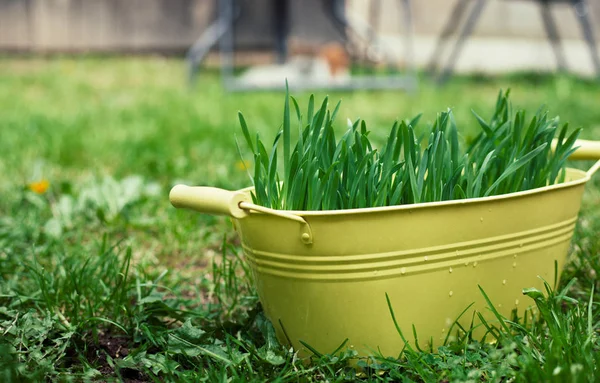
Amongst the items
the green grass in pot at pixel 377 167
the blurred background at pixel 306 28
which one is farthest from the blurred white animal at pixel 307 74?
the green grass in pot at pixel 377 167

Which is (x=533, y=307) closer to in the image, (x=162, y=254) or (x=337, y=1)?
(x=162, y=254)

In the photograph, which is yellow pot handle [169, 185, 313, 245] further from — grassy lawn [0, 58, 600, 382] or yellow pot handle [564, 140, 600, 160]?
yellow pot handle [564, 140, 600, 160]

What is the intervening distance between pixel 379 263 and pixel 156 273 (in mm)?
656

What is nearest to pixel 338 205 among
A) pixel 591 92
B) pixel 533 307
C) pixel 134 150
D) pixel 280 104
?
pixel 533 307

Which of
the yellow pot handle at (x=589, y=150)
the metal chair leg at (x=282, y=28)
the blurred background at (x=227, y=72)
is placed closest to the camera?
the yellow pot handle at (x=589, y=150)

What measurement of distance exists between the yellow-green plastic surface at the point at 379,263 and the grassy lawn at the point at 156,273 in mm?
48

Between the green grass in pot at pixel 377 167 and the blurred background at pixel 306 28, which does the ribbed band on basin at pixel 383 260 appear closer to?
the green grass in pot at pixel 377 167

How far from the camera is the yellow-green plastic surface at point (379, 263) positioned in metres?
1.02

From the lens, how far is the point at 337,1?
6590 mm

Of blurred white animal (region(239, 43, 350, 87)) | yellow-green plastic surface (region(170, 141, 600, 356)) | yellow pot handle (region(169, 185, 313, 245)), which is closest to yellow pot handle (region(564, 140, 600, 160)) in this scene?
yellow-green plastic surface (region(170, 141, 600, 356))

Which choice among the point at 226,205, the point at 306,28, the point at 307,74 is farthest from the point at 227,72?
the point at 226,205

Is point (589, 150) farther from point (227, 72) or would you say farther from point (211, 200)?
point (227, 72)

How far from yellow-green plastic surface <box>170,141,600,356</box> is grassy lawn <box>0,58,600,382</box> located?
0.16ft

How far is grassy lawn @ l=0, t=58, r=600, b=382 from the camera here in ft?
3.42
